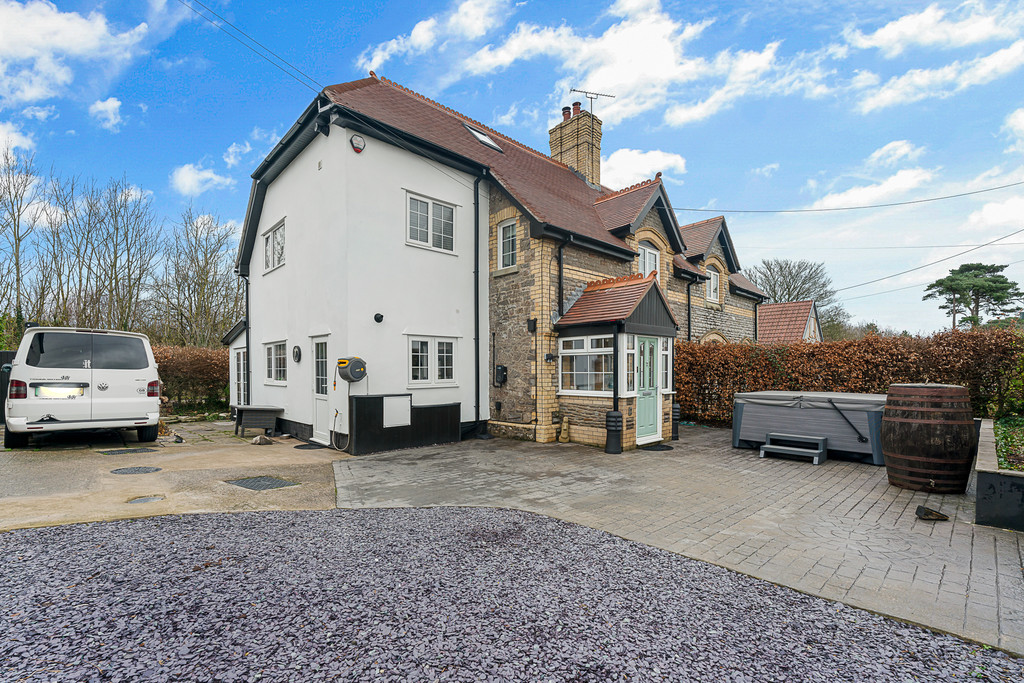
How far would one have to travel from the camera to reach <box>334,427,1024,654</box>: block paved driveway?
10.9 ft

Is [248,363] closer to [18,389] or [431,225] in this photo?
[18,389]

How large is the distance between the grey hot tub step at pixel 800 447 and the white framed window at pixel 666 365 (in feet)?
7.89

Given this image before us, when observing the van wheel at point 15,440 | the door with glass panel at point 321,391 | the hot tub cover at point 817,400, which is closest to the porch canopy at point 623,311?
the hot tub cover at point 817,400

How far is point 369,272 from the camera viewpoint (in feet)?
30.8

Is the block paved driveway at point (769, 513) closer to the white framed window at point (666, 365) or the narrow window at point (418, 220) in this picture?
the white framed window at point (666, 365)

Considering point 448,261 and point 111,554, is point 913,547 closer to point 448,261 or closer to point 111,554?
point 111,554

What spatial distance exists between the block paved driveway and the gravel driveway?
403mm

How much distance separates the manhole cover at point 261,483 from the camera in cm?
628

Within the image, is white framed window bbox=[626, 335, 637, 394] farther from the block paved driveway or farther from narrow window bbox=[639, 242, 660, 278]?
narrow window bbox=[639, 242, 660, 278]

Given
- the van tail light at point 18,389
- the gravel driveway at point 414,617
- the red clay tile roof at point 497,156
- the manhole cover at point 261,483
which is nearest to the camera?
the gravel driveway at point 414,617

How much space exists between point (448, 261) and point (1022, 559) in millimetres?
9702

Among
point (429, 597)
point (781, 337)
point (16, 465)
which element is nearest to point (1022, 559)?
point (429, 597)

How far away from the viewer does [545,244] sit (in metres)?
10.4

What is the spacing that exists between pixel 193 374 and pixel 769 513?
18257 mm
